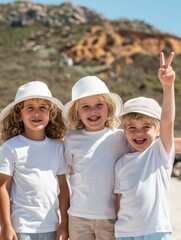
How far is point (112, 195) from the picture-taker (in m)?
3.11

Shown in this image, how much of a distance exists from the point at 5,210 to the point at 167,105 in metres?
1.16

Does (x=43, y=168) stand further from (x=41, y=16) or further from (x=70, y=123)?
(x=41, y=16)

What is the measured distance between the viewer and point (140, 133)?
10.0 ft

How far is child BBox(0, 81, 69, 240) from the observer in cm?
302

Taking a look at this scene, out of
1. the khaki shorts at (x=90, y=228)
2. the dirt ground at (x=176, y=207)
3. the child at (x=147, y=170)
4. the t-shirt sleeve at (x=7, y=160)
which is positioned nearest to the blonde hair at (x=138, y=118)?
the child at (x=147, y=170)

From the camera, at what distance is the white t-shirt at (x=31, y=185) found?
9.91ft

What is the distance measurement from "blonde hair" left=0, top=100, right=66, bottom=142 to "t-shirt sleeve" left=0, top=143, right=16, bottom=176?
0.23 meters

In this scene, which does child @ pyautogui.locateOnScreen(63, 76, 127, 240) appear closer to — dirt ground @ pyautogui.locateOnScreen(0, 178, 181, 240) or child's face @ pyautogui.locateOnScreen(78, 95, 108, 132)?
child's face @ pyautogui.locateOnScreen(78, 95, 108, 132)

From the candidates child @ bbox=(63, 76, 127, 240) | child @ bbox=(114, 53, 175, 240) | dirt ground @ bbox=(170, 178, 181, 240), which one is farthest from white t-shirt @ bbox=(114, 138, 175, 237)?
dirt ground @ bbox=(170, 178, 181, 240)

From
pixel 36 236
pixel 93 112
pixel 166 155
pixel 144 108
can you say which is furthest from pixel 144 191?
pixel 36 236

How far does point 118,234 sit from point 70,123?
84 cm

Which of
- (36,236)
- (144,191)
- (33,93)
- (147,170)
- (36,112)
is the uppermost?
(33,93)

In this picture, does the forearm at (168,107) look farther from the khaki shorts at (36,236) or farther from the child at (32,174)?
the khaki shorts at (36,236)

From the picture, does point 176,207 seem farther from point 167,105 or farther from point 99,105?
point 167,105
